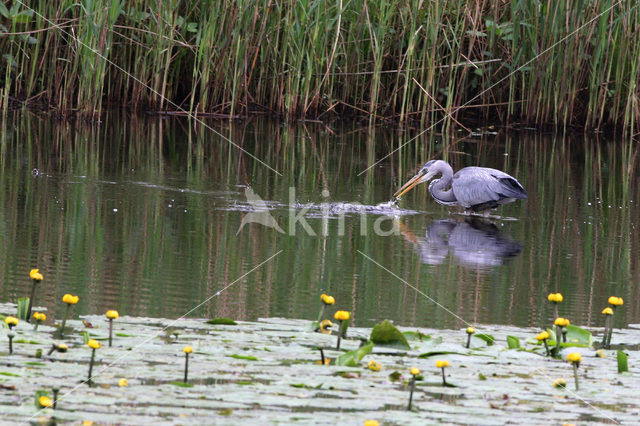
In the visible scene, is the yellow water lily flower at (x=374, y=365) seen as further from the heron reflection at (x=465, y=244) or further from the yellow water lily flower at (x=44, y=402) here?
the heron reflection at (x=465, y=244)

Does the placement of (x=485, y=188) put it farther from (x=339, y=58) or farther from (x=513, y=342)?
(x=339, y=58)

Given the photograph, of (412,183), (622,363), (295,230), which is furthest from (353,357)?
(412,183)

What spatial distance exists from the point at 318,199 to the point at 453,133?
5330 mm

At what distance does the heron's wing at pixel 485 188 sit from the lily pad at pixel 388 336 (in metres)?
3.89

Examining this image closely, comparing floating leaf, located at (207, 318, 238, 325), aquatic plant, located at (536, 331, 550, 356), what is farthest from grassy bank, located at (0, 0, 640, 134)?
aquatic plant, located at (536, 331, 550, 356)

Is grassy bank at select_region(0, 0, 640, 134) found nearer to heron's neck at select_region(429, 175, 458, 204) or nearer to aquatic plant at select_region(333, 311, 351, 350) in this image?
heron's neck at select_region(429, 175, 458, 204)

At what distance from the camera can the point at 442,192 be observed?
8.20 metres

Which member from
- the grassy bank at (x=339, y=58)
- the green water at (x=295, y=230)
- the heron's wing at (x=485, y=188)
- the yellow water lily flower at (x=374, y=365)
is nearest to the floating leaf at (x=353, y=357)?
the yellow water lily flower at (x=374, y=365)

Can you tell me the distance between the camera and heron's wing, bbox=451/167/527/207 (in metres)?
7.67

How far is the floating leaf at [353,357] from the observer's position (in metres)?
3.62

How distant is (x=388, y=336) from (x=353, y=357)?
307 mm

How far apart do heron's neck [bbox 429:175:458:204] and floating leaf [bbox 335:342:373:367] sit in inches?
176

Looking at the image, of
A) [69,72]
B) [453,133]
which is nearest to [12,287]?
[69,72]

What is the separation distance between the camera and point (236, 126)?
11945 mm
